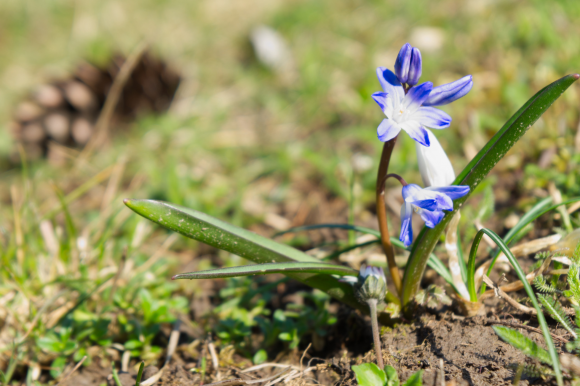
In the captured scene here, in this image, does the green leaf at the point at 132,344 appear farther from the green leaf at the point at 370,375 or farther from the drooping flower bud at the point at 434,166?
the drooping flower bud at the point at 434,166

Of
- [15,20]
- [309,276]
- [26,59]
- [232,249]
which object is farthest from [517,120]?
[15,20]

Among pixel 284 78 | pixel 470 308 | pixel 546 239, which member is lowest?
pixel 470 308

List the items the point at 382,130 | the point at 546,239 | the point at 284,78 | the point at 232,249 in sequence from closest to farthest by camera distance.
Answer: the point at 382,130
the point at 232,249
the point at 546,239
the point at 284,78

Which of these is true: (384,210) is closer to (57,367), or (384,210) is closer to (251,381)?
(251,381)

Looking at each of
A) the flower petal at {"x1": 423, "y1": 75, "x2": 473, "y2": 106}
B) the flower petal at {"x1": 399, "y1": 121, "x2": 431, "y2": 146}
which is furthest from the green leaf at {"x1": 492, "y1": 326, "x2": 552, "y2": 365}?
the flower petal at {"x1": 423, "y1": 75, "x2": 473, "y2": 106}

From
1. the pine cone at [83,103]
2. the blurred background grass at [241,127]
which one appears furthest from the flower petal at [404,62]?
the pine cone at [83,103]

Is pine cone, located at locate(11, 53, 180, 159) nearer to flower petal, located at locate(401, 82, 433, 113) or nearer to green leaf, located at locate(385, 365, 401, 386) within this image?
flower petal, located at locate(401, 82, 433, 113)

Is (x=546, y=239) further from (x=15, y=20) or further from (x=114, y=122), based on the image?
(x=15, y=20)
